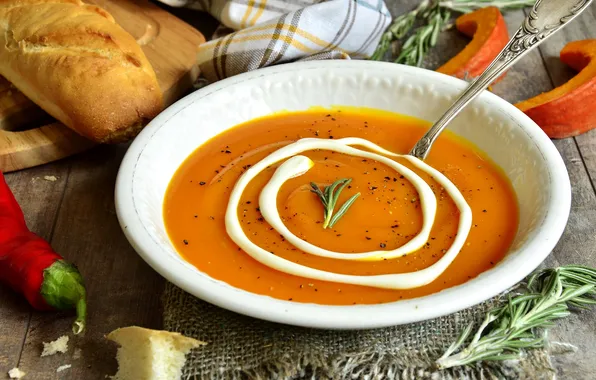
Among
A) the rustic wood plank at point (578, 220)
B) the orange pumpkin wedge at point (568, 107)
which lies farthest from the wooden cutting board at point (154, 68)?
the rustic wood plank at point (578, 220)

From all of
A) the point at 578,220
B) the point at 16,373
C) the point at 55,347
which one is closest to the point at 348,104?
the point at 578,220

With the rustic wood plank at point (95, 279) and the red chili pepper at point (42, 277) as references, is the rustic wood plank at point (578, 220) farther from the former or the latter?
the red chili pepper at point (42, 277)

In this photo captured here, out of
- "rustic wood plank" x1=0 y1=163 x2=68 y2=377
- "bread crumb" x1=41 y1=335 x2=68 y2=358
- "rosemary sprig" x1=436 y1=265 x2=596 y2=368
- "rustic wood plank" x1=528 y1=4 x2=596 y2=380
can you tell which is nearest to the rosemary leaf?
"rosemary sprig" x1=436 y1=265 x2=596 y2=368

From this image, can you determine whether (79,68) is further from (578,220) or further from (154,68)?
(578,220)

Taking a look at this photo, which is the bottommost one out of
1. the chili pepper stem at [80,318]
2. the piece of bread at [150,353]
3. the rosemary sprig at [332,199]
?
the chili pepper stem at [80,318]

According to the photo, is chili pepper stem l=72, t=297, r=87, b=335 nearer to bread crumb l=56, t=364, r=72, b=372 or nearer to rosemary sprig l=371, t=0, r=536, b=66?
bread crumb l=56, t=364, r=72, b=372

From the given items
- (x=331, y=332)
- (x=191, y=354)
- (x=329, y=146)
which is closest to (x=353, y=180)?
(x=329, y=146)

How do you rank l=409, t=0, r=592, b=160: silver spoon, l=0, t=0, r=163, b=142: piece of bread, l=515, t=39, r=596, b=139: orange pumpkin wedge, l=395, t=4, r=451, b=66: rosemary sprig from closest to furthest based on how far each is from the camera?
l=409, t=0, r=592, b=160: silver spoon → l=0, t=0, r=163, b=142: piece of bread → l=515, t=39, r=596, b=139: orange pumpkin wedge → l=395, t=4, r=451, b=66: rosemary sprig

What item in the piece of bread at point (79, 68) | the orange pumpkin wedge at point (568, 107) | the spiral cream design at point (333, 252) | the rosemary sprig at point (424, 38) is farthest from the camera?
the rosemary sprig at point (424, 38)
